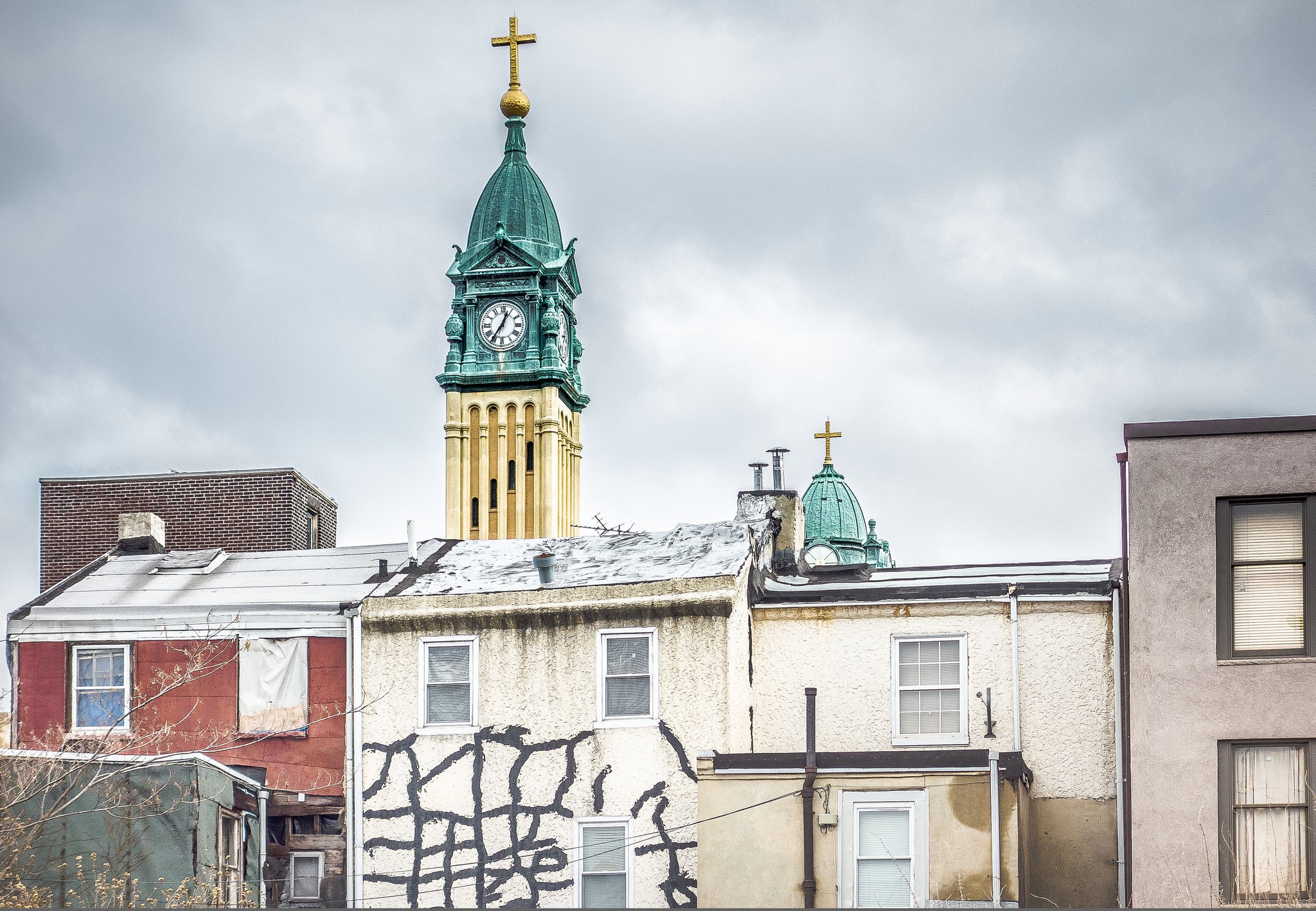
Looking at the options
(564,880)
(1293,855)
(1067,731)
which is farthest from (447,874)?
(1293,855)

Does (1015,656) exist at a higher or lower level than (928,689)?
higher

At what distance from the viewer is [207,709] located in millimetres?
30922

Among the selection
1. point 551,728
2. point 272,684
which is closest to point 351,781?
point 272,684

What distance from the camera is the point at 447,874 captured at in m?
28.8

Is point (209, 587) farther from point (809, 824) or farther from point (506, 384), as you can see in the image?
point (506, 384)

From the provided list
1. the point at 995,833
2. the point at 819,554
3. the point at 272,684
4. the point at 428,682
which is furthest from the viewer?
the point at 819,554

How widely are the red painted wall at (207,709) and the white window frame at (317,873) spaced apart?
94 centimetres

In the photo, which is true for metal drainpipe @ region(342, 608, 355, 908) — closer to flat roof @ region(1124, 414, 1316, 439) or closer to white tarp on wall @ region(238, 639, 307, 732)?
white tarp on wall @ region(238, 639, 307, 732)

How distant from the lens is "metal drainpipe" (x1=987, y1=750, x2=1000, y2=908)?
24188 millimetres

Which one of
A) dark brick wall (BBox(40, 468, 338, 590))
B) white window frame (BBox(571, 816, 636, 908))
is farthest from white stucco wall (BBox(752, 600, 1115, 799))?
dark brick wall (BBox(40, 468, 338, 590))

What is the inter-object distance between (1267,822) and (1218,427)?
460 cm

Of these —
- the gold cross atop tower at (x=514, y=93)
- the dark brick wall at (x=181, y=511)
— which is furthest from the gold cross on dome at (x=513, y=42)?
the dark brick wall at (x=181, y=511)

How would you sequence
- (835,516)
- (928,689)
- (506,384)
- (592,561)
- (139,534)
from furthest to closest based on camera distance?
(506,384)
(835,516)
(139,534)
(592,561)
(928,689)

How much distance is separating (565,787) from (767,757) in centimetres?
423
